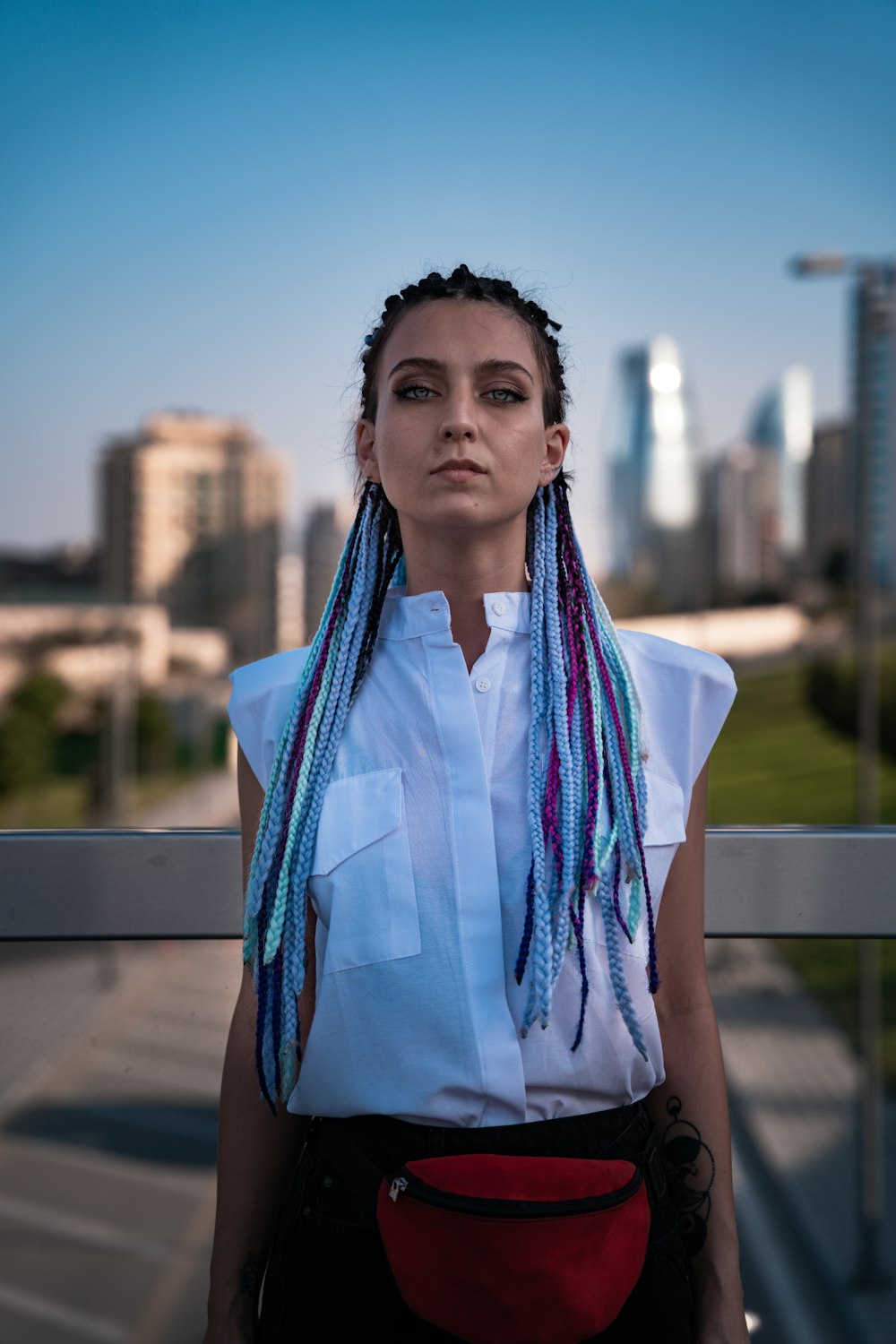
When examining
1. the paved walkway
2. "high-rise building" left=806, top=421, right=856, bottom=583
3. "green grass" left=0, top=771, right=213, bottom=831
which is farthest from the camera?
"high-rise building" left=806, top=421, right=856, bottom=583

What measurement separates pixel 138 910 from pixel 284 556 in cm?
6610

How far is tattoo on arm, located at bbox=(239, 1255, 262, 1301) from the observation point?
48.7 inches

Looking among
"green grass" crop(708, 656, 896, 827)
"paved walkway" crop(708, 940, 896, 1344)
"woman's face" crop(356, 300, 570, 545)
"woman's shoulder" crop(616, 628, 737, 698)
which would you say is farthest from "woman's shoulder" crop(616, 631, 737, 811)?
"green grass" crop(708, 656, 896, 827)

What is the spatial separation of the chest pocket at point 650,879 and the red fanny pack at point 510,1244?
0.18 m

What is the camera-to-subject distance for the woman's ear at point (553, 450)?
1.31 m

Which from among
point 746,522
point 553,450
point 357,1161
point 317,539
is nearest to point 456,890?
point 357,1161

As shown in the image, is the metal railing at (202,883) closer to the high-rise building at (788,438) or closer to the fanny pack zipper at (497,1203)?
the fanny pack zipper at (497,1203)

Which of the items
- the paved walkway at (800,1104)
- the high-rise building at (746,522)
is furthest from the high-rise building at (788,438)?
the paved walkway at (800,1104)

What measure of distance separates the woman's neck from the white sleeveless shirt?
0.06 ft

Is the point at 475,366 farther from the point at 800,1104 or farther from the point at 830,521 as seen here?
the point at 830,521

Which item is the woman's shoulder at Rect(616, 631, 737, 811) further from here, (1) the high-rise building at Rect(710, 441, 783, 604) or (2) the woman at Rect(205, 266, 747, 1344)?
(1) the high-rise building at Rect(710, 441, 783, 604)

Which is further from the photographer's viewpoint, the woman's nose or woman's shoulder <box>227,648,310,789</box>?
woman's shoulder <box>227,648,310,789</box>

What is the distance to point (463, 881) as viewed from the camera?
3.83 ft

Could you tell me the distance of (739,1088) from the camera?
7.14 ft
